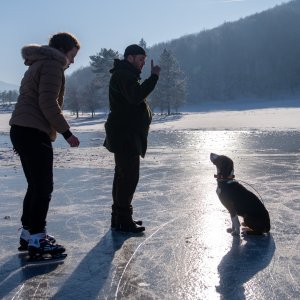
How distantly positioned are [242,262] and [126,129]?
5.54 feet

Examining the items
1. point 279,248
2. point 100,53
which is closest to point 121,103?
point 279,248

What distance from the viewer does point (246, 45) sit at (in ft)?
485

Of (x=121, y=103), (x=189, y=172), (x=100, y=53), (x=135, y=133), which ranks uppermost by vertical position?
(x=100, y=53)

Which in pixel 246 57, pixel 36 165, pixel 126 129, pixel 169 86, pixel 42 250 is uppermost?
pixel 246 57

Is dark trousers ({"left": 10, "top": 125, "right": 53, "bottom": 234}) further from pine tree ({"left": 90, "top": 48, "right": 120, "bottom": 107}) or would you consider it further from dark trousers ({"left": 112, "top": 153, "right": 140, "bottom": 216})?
pine tree ({"left": 90, "top": 48, "right": 120, "bottom": 107})

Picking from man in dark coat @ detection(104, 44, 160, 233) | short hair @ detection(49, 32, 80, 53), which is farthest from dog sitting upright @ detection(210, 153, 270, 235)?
short hair @ detection(49, 32, 80, 53)

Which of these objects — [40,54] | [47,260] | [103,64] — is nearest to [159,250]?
[47,260]

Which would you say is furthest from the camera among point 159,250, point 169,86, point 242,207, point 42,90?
point 169,86

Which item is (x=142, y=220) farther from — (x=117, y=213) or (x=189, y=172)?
(x=189, y=172)

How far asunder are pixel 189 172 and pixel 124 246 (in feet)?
15.7

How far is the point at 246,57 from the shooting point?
141625mm

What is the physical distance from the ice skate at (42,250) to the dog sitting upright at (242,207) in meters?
1.62

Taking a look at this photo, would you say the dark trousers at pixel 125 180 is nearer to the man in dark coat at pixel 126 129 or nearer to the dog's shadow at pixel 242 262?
the man in dark coat at pixel 126 129

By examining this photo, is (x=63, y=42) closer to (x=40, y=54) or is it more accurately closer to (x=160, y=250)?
(x=40, y=54)
